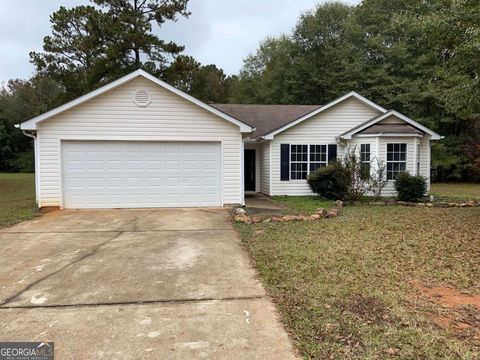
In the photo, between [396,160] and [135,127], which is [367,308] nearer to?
[135,127]

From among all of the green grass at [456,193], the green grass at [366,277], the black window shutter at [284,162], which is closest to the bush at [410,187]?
the green grass at [456,193]

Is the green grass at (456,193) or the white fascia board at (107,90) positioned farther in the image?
the green grass at (456,193)

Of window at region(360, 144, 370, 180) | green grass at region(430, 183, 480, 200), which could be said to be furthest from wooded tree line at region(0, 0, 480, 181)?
window at region(360, 144, 370, 180)

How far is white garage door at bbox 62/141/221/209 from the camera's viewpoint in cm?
1158

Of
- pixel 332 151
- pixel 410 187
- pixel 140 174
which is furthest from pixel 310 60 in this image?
pixel 140 174

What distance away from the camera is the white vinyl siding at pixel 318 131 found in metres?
15.0

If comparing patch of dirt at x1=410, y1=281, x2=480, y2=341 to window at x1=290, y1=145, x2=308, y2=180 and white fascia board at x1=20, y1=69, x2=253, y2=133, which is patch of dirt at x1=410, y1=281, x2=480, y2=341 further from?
window at x1=290, y1=145, x2=308, y2=180

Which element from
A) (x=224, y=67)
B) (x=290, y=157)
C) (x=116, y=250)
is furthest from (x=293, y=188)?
(x=224, y=67)

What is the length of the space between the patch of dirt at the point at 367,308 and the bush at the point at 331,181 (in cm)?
872

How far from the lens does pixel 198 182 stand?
12.1 m

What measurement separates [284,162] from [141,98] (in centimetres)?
623

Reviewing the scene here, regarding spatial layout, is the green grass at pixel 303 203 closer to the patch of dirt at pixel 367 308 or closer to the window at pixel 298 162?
the window at pixel 298 162

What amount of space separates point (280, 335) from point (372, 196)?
11.3 meters

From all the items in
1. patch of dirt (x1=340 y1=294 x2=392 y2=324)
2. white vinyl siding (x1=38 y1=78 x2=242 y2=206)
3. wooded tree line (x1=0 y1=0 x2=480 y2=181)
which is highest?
wooded tree line (x1=0 y1=0 x2=480 y2=181)
